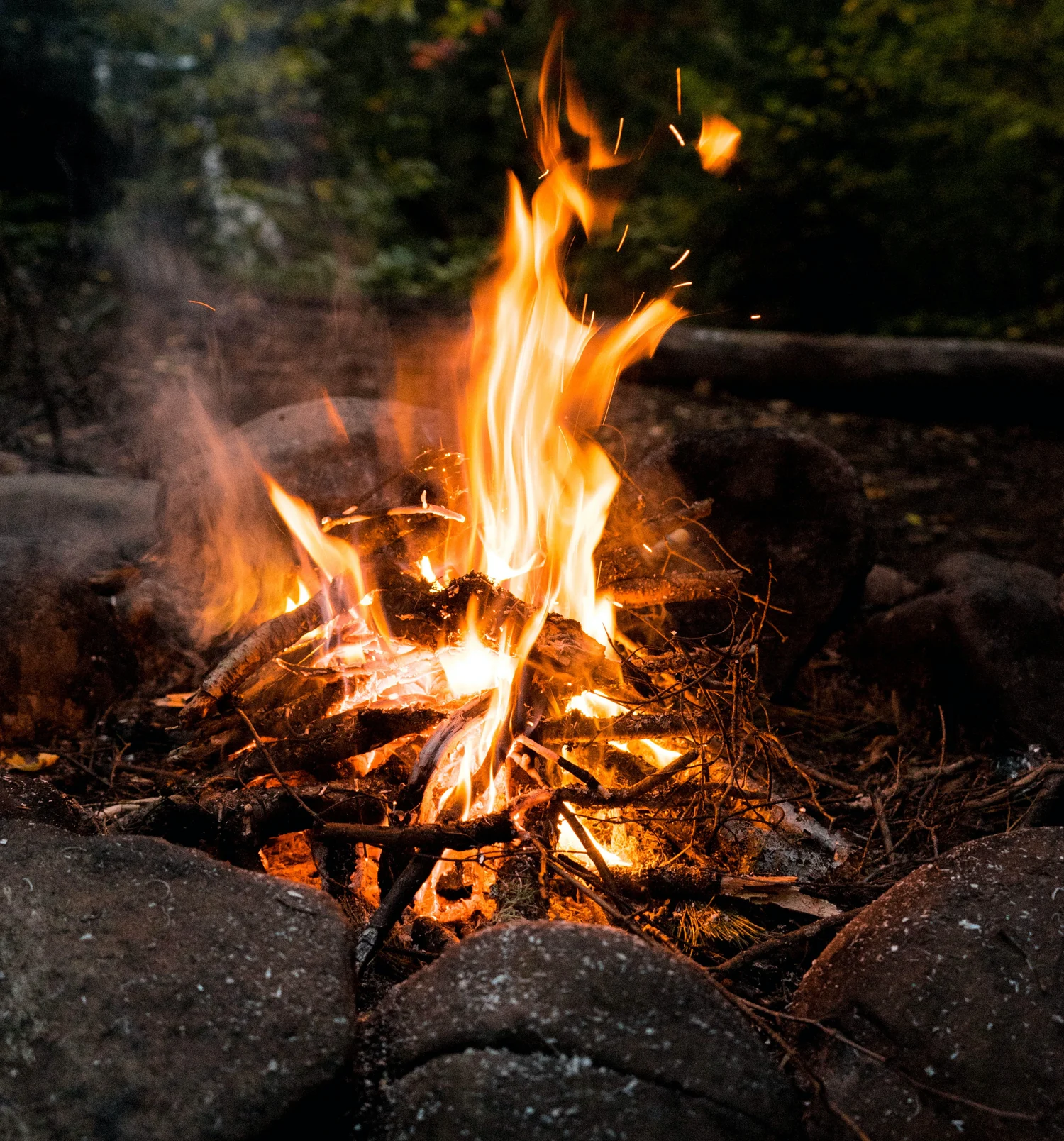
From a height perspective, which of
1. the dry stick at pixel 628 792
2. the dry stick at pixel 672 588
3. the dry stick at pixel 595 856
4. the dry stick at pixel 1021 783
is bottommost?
the dry stick at pixel 1021 783

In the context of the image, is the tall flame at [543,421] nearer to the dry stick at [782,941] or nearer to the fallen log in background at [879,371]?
the dry stick at [782,941]

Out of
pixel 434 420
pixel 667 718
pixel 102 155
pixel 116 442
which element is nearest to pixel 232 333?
pixel 116 442

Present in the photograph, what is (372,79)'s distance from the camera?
419 inches

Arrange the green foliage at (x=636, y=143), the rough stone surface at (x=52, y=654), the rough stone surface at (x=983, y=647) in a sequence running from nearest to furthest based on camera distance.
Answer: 1. the rough stone surface at (x=52, y=654)
2. the rough stone surface at (x=983, y=647)
3. the green foliage at (x=636, y=143)

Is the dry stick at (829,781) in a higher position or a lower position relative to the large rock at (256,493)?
lower

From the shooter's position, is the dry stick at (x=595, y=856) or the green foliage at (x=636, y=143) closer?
the dry stick at (x=595, y=856)

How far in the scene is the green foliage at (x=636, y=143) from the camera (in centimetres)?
845

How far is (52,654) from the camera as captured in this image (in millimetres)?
3203

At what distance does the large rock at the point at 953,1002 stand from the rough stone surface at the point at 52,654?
8.43 feet

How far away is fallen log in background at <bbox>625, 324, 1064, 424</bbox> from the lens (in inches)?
271

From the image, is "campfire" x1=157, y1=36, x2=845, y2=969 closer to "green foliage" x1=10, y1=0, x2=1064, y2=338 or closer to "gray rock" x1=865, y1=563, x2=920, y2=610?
"gray rock" x1=865, y1=563, x2=920, y2=610

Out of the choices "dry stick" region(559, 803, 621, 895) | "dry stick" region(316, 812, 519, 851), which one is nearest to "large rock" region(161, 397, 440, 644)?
"dry stick" region(316, 812, 519, 851)

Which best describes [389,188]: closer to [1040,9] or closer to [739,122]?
[739,122]

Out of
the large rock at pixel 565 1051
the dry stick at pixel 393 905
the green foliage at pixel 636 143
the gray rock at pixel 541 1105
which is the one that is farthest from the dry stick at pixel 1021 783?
the green foliage at pixel 636 143
